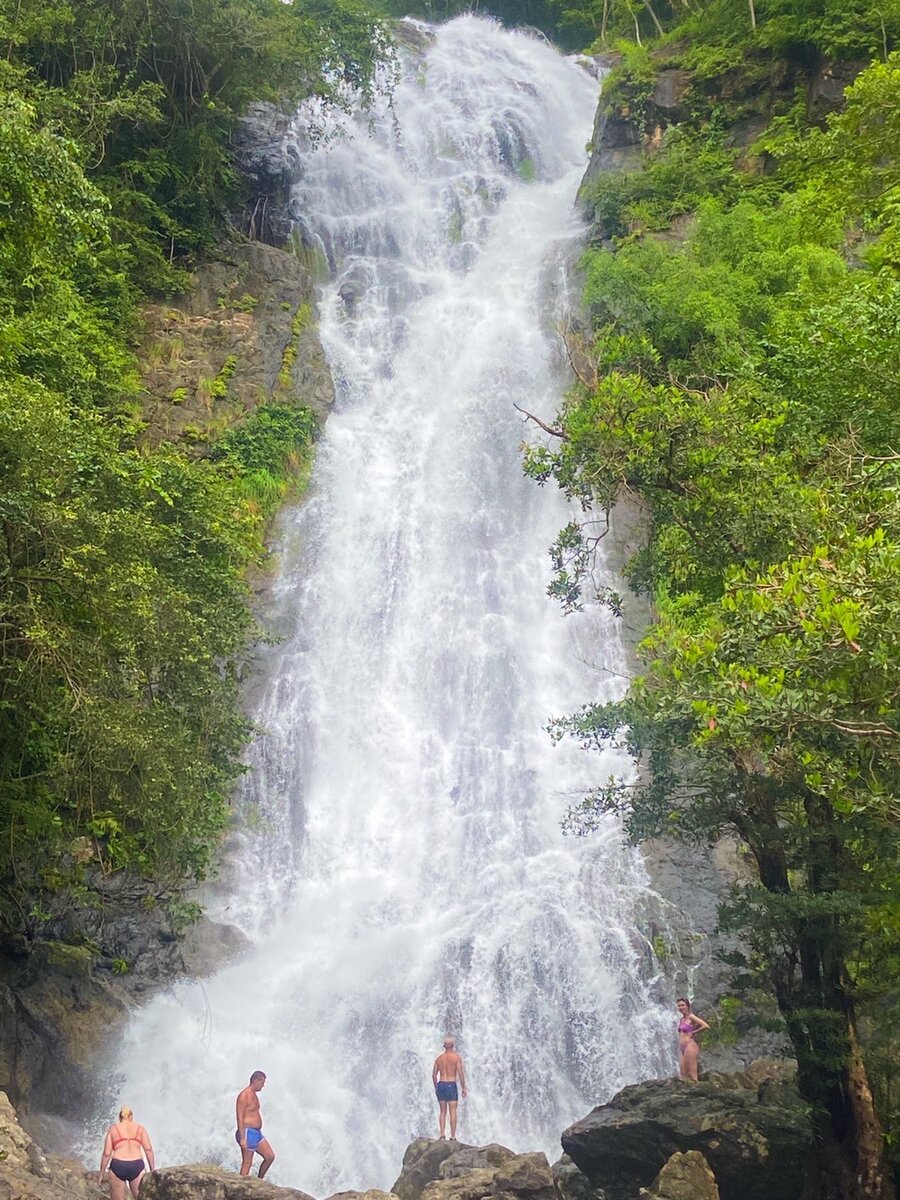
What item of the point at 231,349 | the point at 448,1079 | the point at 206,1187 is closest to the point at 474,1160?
the point at 448,1079

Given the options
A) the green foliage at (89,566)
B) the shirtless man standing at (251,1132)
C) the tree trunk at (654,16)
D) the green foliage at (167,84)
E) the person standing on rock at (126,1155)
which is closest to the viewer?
the green foliage at (89,566)

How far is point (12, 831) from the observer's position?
1029 centimetres

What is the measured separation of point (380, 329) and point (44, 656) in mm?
19915

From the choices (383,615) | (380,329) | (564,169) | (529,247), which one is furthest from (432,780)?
(564,169)

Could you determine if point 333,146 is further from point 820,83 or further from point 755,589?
point 755,589

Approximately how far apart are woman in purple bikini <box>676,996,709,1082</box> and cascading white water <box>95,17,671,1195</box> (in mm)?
1176

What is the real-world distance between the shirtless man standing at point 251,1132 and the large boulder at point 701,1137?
353cm

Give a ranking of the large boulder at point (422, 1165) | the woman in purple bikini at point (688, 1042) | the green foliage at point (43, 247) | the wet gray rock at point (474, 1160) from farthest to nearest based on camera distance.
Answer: the woman in purple bikini at point (688, 1042), the large boulder at point (422, 1165), the wet gray rock at point (474, 1160), the green foliage at point (43, 247)

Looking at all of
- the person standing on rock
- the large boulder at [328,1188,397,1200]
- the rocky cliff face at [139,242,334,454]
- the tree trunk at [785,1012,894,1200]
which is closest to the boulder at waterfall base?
the large boulder at [328,1188,397,1200]

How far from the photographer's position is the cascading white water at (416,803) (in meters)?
13.1

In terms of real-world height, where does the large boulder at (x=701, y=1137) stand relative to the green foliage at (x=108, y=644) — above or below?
below

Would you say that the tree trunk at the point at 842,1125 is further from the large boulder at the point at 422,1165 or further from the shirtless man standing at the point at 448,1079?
the shirtless man standing at the point at 448,1079

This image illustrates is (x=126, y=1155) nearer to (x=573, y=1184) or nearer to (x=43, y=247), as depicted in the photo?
→ (x=573, y=1184)

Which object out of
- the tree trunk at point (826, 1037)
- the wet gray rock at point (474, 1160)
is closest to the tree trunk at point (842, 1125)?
the tree trunk at point (826, 1037)
